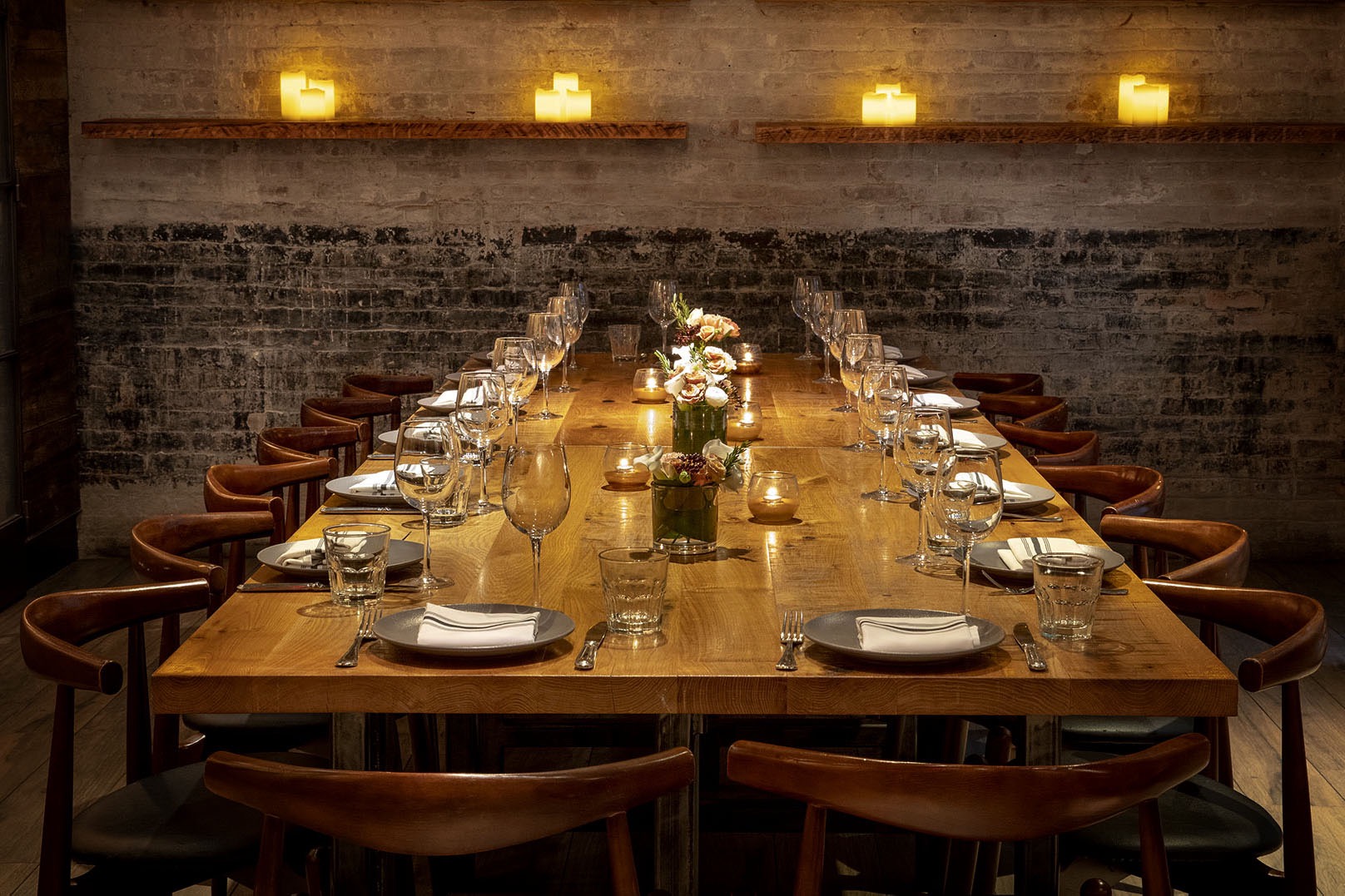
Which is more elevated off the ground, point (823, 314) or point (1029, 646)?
point (823, 314)

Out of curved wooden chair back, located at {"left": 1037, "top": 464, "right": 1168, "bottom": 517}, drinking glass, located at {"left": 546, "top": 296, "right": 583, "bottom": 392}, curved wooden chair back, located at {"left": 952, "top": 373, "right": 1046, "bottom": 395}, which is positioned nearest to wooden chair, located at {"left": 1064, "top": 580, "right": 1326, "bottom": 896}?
curved wooden chair back, located at {"left": 1037, "top": 464, "right": 1168, "bottom": 517}

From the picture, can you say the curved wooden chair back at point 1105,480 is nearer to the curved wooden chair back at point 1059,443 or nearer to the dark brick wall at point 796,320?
the curved wooden chair back at point 1059,443

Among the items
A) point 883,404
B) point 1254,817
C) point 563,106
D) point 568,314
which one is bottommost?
point 1254,817

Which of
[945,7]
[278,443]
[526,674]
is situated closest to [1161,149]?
[945,7]

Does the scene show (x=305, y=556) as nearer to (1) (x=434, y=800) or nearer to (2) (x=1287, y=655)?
(1) (x=434, y=800)

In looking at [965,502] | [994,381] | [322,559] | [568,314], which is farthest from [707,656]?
[994,381]

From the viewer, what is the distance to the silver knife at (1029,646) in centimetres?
213

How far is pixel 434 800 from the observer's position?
70.6 inches

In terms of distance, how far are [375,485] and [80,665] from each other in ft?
3.46

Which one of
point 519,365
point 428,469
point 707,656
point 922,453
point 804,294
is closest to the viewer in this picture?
point 707,656

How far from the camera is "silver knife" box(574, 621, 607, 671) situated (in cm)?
213

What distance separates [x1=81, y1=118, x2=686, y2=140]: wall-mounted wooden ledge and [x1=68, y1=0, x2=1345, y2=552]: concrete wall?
19 centimetres

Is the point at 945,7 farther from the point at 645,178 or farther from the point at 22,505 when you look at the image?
the point at 22,505

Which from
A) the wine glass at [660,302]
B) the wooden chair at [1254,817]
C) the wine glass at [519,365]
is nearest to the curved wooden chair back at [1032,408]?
the wine glass at [660,302]
